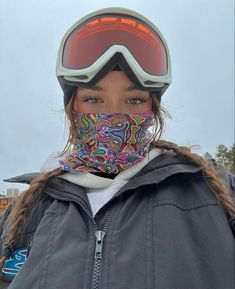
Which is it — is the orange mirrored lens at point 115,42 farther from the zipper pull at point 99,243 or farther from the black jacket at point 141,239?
the zipper pull at point 99,243

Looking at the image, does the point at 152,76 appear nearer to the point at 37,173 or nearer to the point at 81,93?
the point at 81,93

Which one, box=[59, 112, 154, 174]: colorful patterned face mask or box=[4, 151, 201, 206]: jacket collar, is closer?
box=[4, 151, 201, 206]: jacket collar

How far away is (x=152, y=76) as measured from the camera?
2164mm

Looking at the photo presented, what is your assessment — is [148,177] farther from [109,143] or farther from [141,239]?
[109,143]

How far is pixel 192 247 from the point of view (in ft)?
4.99

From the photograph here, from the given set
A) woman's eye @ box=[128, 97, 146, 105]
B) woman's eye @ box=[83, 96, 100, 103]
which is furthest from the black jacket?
woman's eye @ box=[83, 96, 100, 103]

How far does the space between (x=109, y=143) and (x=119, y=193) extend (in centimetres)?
47

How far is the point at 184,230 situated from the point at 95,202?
0.56 metres

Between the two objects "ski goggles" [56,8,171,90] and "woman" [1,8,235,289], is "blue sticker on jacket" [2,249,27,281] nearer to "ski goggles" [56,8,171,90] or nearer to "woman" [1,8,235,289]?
"woman" [1,8,235,289]

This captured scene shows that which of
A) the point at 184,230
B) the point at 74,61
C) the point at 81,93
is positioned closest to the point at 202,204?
the point at 184,230

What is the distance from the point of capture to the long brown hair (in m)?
1.60

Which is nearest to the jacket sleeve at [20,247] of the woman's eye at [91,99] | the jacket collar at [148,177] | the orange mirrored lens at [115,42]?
the jacket collar at [148,177]

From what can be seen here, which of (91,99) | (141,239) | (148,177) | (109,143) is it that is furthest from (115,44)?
(141,239)

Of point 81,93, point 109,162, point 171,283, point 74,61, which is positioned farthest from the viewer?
point 74,61
